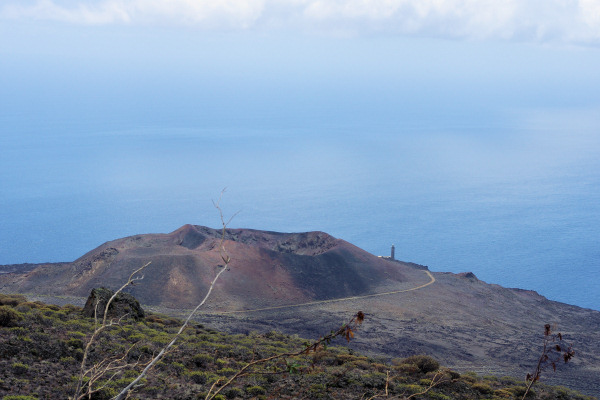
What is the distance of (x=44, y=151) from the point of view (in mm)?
112625

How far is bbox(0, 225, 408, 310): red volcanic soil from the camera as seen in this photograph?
110ft

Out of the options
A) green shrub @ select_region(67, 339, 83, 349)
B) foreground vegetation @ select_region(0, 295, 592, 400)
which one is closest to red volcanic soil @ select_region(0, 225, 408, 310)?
foreground vegetation @ select_region(0, 295, 592, 400)

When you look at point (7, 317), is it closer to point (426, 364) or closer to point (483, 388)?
point (426, 364)

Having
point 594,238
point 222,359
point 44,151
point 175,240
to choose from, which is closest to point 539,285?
point 594,238

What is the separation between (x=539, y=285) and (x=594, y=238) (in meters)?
21.0

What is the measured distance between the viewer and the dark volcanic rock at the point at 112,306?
1878 centimetres

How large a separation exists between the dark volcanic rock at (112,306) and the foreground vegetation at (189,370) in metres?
0.72

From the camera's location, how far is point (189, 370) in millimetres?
13617

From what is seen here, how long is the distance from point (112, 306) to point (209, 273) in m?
15.4

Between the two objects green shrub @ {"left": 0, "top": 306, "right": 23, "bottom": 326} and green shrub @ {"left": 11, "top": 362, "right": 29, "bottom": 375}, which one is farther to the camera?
green shrub @ {"left": 0, "top": 306, "right": 23, "bottom": 326}

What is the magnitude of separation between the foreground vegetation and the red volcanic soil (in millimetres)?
15146

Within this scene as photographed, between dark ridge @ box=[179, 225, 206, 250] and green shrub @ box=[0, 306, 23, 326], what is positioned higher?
dark ridge @ box=[179, 225, 206, 250]

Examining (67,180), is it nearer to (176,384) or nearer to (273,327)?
(273,327)

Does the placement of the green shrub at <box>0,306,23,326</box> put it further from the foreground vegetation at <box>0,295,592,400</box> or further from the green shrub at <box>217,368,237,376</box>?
the green shrub at <box>217,368,237,376</box>
